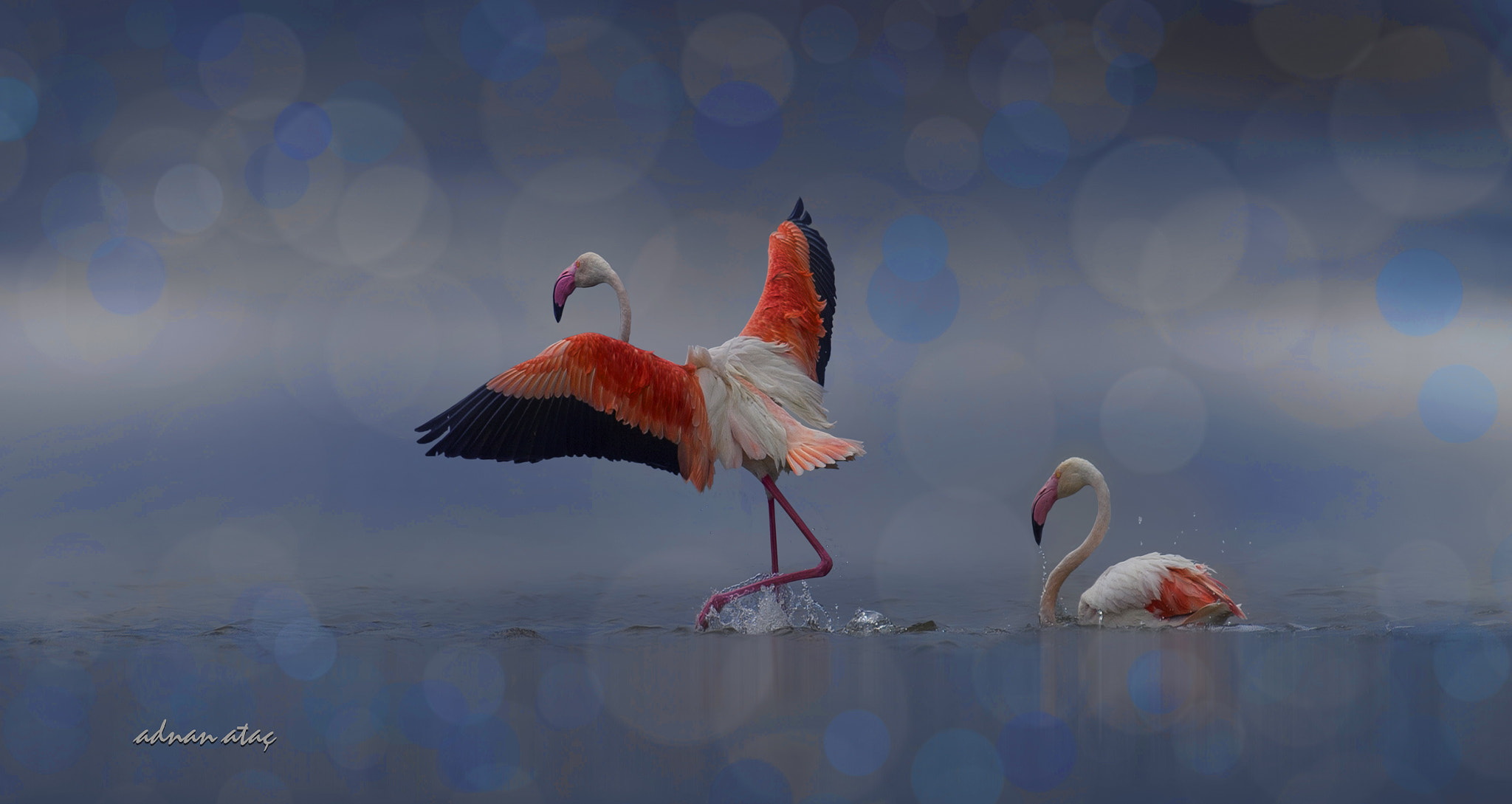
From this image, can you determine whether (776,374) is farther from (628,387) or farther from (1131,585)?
(1131,585)

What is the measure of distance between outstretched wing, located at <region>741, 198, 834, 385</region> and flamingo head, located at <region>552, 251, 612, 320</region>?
0.84 meters

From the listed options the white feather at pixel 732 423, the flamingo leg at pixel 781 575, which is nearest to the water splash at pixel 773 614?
the flamingo leg at pixel 781 575

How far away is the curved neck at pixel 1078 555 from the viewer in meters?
4.91

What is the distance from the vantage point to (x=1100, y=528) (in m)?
5.10

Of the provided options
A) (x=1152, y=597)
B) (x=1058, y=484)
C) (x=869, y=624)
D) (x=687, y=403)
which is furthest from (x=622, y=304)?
(x=1152, y=597)

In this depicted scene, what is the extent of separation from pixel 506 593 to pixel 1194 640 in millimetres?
3357

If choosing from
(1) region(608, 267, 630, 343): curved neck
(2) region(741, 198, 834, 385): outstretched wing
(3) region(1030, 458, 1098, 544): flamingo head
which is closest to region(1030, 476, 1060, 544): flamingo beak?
(3) region(1030, 458, 1098, 544): flamingo head

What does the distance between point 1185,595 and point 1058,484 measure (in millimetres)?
801

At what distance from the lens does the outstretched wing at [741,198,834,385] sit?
5.59 metres

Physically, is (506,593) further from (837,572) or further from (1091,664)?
(1091,664)

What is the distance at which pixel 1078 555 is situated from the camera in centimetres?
504

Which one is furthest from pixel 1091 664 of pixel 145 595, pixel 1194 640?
pixel 145 595

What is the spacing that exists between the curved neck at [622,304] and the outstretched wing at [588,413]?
52 centimetres

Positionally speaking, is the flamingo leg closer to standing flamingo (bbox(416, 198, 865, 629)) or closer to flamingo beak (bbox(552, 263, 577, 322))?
standing flamingo (bbox(416, 198, 865, 629))
